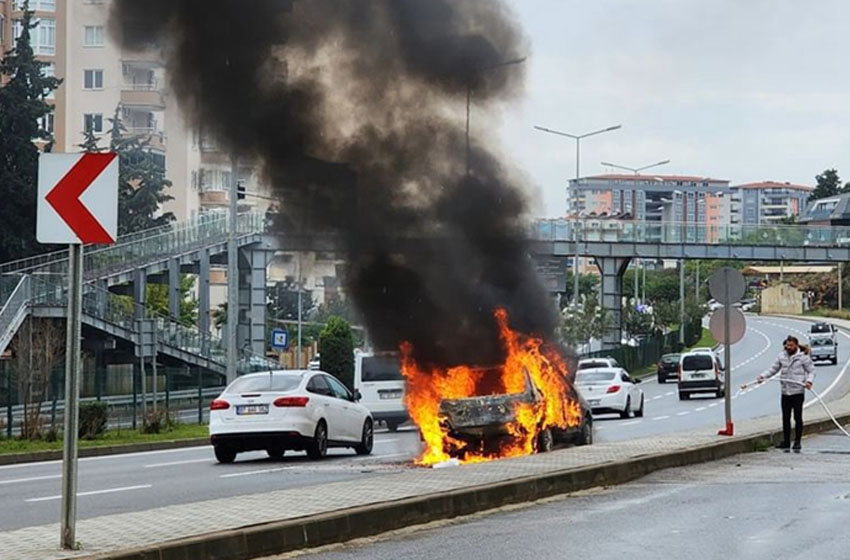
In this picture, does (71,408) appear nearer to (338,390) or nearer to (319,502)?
(319,502)

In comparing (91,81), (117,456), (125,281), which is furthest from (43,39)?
(117,456)

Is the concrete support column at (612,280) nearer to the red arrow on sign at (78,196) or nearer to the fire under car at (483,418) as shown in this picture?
the fire under car at (483,418)

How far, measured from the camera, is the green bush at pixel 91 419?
3231 centimetres

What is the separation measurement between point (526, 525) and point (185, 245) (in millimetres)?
43304

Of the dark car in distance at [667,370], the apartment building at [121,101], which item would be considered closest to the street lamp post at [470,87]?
the apartment building at [121,101]

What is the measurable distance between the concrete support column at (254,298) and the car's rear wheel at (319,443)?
14878 mm

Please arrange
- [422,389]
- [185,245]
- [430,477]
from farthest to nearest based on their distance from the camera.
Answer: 1. [185,245]
2. [422,389]
3. [430,477]

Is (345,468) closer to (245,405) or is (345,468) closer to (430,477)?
(245,405)

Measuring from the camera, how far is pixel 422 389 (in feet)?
74.3

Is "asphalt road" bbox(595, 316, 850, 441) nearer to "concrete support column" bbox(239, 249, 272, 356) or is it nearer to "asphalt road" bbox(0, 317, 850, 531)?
"asphalt road" bbox(0, 317, 850, 531)

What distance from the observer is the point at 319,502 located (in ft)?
45.7

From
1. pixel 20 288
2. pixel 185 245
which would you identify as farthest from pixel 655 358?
pixel 20 288

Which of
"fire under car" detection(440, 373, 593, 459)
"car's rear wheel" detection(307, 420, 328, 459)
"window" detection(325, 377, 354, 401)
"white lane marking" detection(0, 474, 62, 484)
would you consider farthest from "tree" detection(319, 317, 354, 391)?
"fire under car" detection(440, 373, 593, 459)

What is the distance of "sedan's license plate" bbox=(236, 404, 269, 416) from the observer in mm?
23688
